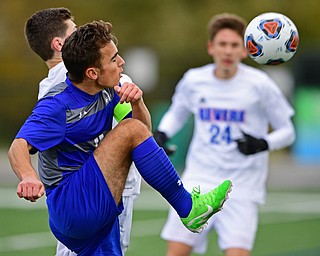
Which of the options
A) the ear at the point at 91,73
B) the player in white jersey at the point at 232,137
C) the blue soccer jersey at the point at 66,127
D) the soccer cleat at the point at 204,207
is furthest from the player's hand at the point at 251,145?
the ear at the point at 91,73

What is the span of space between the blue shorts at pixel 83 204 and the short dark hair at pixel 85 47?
0.58 metres

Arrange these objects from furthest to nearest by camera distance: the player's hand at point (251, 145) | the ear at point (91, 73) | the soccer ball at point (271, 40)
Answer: the player's hand at point (251, 145), the soccer ball at point (271, 40), the ear at point (91, 73)

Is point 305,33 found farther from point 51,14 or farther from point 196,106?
point 51,14

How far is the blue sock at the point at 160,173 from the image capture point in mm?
5824

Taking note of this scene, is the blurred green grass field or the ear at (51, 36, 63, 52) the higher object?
the ear at (51, 36, 63, 52)

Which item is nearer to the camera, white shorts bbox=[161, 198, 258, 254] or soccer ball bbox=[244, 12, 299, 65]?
soccer ball bbox=[244, 12, 299, 65]

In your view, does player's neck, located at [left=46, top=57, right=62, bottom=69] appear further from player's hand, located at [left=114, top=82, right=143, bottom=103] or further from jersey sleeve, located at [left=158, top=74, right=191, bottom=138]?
jersey sleeve, located at [left=158, top=74, right=191, bottom=138]

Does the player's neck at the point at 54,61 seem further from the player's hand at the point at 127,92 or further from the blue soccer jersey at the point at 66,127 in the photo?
the player's hand at the point at 127,92

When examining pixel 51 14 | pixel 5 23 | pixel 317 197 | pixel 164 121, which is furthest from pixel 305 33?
pixel 51 14

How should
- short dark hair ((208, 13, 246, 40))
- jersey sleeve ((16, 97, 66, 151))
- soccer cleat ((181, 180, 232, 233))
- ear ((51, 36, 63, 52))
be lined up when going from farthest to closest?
short dark hair ((208, 13, 246, 40)), ear ((51, 36, 63, 52)), soccer cleat ((181, 180, 232, 233)), jersey sleeve ((16, 97, 66, 151))

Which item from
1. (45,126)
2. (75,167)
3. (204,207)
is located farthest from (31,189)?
(204,207)

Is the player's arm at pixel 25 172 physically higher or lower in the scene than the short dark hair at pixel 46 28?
lower

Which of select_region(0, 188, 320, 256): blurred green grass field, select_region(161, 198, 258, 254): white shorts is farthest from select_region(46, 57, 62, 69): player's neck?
select_region(0, 188, 320, 256): blurred green grass field

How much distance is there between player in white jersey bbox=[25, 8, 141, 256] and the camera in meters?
6.36
